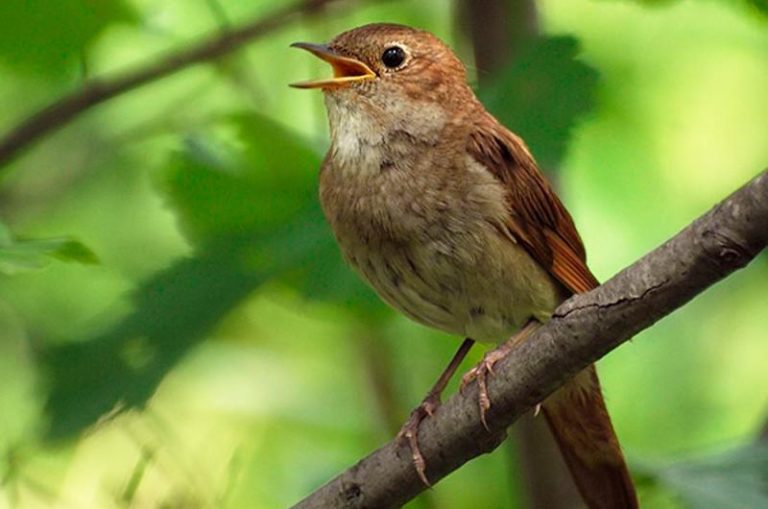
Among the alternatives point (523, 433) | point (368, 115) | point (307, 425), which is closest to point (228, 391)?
point (307, 425)

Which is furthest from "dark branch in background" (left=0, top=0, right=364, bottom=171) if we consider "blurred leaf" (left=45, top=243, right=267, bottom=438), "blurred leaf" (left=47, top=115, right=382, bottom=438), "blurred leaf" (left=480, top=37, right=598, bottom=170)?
"blurred leaf" (left=480, top=37, right=598, bottom=170)

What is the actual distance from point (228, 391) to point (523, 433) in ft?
5.56

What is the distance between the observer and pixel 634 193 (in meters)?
7.45

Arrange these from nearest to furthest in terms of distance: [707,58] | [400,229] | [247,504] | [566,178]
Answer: [400,229], [566,178], [247,504], [707,58]

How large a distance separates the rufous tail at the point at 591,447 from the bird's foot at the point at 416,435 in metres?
0.78

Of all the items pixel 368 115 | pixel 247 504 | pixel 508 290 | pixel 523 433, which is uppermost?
pixel 368 115

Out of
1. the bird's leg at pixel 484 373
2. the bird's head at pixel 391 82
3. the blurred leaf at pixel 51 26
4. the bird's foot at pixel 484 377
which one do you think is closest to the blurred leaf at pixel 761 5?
the bird's head at pixel 391 82

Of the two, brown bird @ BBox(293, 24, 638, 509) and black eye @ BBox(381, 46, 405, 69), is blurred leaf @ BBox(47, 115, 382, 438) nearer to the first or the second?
brown bird @ BBox(293, 24, 638, 509)

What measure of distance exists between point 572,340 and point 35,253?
4.11 ft

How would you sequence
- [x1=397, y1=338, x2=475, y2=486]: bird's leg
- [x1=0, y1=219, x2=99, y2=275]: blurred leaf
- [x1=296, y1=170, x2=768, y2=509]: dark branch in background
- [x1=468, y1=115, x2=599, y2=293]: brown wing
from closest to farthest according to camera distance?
1. [x1=296, y1=170, x2=768, y2=509]: dark branch in background
2. [x1=0, y1=219, x2=99, y2=275]: blurred leaf
3. [x1=397, y1=338, x2=475, y2=486]: bird's leg
4. [x1=468, y1=115, x2=599, y2=293]: brown wing

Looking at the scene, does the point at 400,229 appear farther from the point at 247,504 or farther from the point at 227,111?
the point at 247,504

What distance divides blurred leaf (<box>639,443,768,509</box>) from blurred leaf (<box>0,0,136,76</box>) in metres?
2.30

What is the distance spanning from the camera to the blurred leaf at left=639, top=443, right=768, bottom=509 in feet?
17.2

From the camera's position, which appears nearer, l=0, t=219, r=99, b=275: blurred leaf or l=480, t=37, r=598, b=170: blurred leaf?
l=0, t=219, r=99, b=275: blurred leaf
